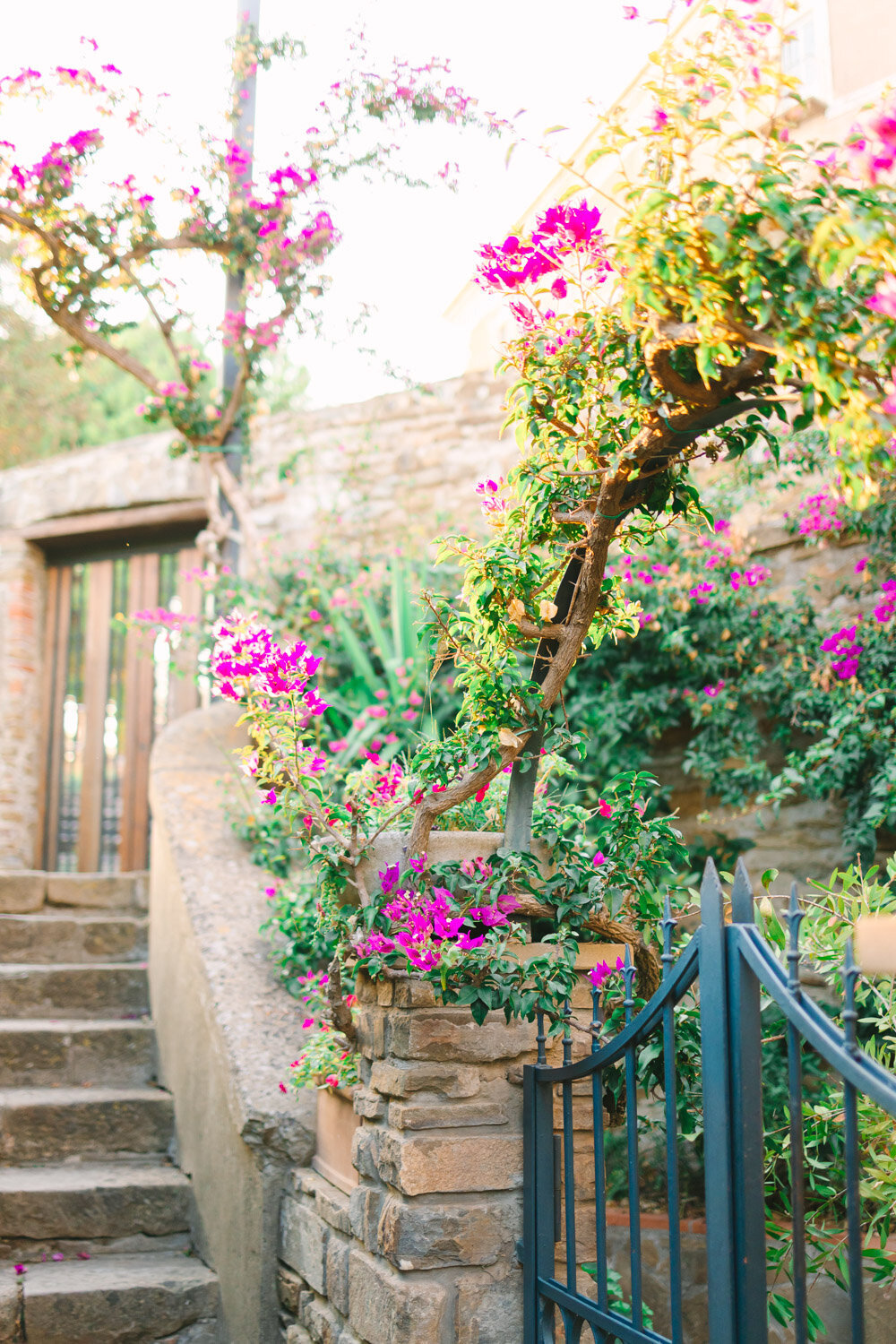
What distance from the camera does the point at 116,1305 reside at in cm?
259

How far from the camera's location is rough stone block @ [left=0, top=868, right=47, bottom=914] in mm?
4516

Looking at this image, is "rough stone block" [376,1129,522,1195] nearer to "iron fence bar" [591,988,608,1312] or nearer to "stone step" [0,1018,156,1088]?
"iron fence bar" [591,988,608,1312]

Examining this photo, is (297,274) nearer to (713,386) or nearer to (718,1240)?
(713,386)

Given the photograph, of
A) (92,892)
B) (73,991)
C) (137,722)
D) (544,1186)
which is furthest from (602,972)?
(137,722)

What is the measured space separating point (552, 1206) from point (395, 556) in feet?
10.3

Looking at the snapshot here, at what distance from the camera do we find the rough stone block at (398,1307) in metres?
1.82

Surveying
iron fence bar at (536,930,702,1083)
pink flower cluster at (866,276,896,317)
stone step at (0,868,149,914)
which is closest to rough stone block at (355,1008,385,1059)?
iron fence bar at (536,930,702,1083)

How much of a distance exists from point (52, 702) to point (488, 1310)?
16.9 feet

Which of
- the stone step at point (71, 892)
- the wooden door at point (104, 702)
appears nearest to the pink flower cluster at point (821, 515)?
the stone step at point (71, 892)

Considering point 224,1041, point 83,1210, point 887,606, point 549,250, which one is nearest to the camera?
point 549,250

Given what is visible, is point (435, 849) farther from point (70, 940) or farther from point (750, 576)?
point (70, 940)

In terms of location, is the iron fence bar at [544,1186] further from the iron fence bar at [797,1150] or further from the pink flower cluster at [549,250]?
the pink flower cluster at [549,250]

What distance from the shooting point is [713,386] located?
145cm

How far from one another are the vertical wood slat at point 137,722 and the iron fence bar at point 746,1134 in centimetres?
499
